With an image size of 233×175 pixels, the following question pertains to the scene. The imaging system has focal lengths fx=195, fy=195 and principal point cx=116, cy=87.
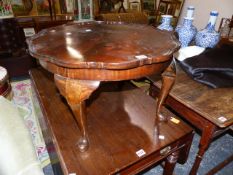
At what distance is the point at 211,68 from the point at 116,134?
0.68m

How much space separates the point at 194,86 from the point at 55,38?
82 centimetres

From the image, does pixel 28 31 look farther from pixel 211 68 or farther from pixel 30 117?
pixel 211 68

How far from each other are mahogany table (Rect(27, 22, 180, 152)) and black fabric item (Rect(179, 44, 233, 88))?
378mm

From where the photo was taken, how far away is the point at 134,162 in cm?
80

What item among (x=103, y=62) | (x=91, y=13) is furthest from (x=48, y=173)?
(x=91, y=13)

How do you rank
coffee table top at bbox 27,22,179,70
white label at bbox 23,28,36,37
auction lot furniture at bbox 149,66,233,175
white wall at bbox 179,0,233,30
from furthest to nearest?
white wall at bbox 179,0,233,30 < white label at bbox 23,28,36,37 < auction lot furniture at bbox 149,66,233,175 < coffee table top at bbox 27,22,179,70

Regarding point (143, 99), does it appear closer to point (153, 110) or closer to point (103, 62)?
point (153, 110)

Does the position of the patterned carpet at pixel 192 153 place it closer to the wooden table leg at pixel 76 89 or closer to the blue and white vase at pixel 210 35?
the wooden table leg at pixel 76 89

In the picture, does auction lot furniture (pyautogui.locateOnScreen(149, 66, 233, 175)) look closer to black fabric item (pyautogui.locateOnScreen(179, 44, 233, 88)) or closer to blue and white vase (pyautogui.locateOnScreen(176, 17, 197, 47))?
black fabric item (pyautogui.locateOnScreen(179, 44, 233, 88))

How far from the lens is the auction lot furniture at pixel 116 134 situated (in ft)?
2.61

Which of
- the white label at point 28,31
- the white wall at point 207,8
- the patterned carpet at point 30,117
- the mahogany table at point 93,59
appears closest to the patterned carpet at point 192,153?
the patterned carpet at point 30,117

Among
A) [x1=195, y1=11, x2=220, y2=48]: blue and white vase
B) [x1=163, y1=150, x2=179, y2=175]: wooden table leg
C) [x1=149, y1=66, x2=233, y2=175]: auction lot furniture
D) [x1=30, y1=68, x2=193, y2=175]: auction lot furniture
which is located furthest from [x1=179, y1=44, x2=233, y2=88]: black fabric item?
[x1=163, y1=150, x2=179, y2=175]: wooden table leg

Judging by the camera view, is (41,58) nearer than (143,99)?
Yes

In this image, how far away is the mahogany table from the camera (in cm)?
64
